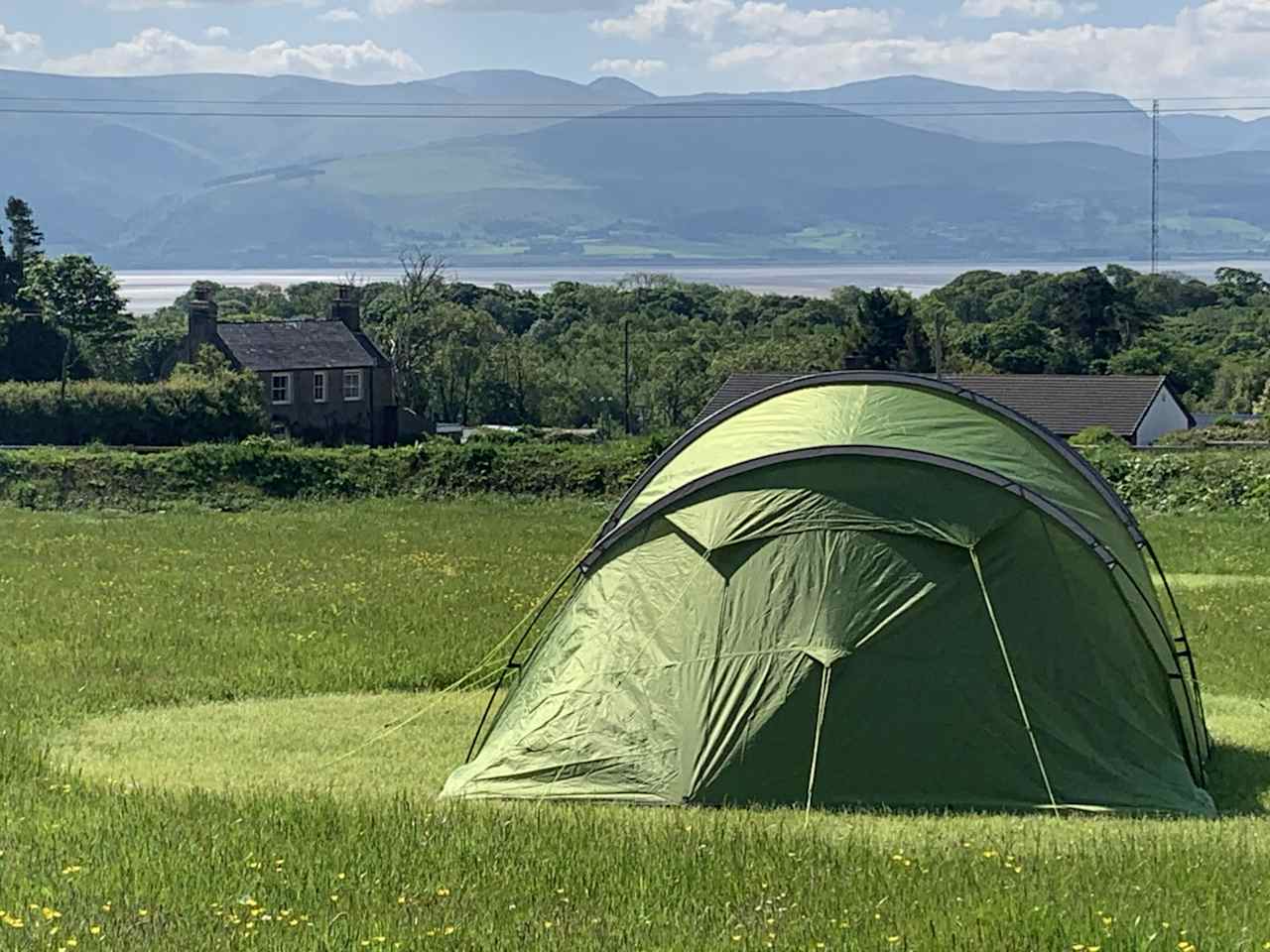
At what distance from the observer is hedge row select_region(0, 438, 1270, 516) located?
40594 mm

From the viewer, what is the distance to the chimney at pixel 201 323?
237 ft

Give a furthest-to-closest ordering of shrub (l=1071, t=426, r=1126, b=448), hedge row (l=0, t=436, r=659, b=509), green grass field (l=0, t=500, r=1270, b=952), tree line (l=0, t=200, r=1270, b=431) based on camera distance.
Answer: tree line (l=0, t=200, r=1270, b=431)
shrub (l=1071, t=426, r=1126, b=448)
hedge row (l=0, t=436, r=659, b=509)
green grass field (l=0, t=500, r=1270, b=952)

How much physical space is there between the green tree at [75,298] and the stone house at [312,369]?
3.43 m

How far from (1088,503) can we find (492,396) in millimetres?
81858

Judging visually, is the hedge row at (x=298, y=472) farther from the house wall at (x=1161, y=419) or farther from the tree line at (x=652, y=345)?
the tree line at (x=652, y=345)

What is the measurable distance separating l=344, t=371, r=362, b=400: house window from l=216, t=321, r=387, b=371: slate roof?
49 cm

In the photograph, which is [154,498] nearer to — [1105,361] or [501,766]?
[501,766]

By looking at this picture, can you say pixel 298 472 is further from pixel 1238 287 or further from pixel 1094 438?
pixel 1238 287

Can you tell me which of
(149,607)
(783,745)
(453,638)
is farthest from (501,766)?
(149,607)

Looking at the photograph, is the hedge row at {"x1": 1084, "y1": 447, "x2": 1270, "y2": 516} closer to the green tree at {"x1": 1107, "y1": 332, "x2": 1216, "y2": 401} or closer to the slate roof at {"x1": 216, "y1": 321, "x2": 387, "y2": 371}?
the slate roof at {"x1": 216, "y1": 321, "x2": 387, "y2": 371}

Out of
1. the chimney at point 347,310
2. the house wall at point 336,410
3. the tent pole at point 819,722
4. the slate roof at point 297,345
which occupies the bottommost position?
the house wall at point 336,410

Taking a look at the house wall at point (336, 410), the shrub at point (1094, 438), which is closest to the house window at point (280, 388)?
the house wall at point (336, 410)

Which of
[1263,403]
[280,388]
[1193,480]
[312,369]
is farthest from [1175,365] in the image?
[1193,480]

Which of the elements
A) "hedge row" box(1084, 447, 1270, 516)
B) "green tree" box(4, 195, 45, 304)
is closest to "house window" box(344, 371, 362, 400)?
"green tree" box(4, 195, 45, 304)
